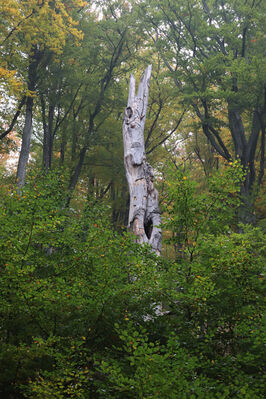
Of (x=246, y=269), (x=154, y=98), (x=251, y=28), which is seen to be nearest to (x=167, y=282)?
(x=246, y=269)

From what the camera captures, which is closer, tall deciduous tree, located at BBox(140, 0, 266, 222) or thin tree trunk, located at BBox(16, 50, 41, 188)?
tall deciduous tree, located at BBox(140, 0, 266, 222)

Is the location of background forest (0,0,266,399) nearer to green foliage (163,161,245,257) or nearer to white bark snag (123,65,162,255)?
green foliage (163,161,245,257)

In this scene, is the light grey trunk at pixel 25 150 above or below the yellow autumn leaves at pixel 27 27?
below

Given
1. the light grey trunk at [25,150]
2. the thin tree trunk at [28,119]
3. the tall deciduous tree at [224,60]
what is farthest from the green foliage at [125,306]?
the thin tree trunk at [28,119]

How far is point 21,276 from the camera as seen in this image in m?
3.39

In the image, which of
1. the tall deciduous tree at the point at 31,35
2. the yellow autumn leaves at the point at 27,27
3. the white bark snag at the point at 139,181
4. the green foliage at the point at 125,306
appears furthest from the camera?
the tall deciduous tree at the point at 31,35

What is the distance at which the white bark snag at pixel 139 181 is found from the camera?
26.7ft

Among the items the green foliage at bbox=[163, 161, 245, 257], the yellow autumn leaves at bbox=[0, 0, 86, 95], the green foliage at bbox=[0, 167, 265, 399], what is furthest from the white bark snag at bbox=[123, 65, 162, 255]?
the green foliage at bbox=[0, 167, 265, 399]

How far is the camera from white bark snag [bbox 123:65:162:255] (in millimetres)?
8141

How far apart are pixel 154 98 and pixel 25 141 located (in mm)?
7359

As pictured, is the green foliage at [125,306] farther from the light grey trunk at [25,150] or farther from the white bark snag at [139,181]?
the light grey trunk at [25,150]

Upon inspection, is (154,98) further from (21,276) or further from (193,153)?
(21,276)

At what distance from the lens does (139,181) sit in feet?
28.9

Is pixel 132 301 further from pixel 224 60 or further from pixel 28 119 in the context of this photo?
pixel 224 60
